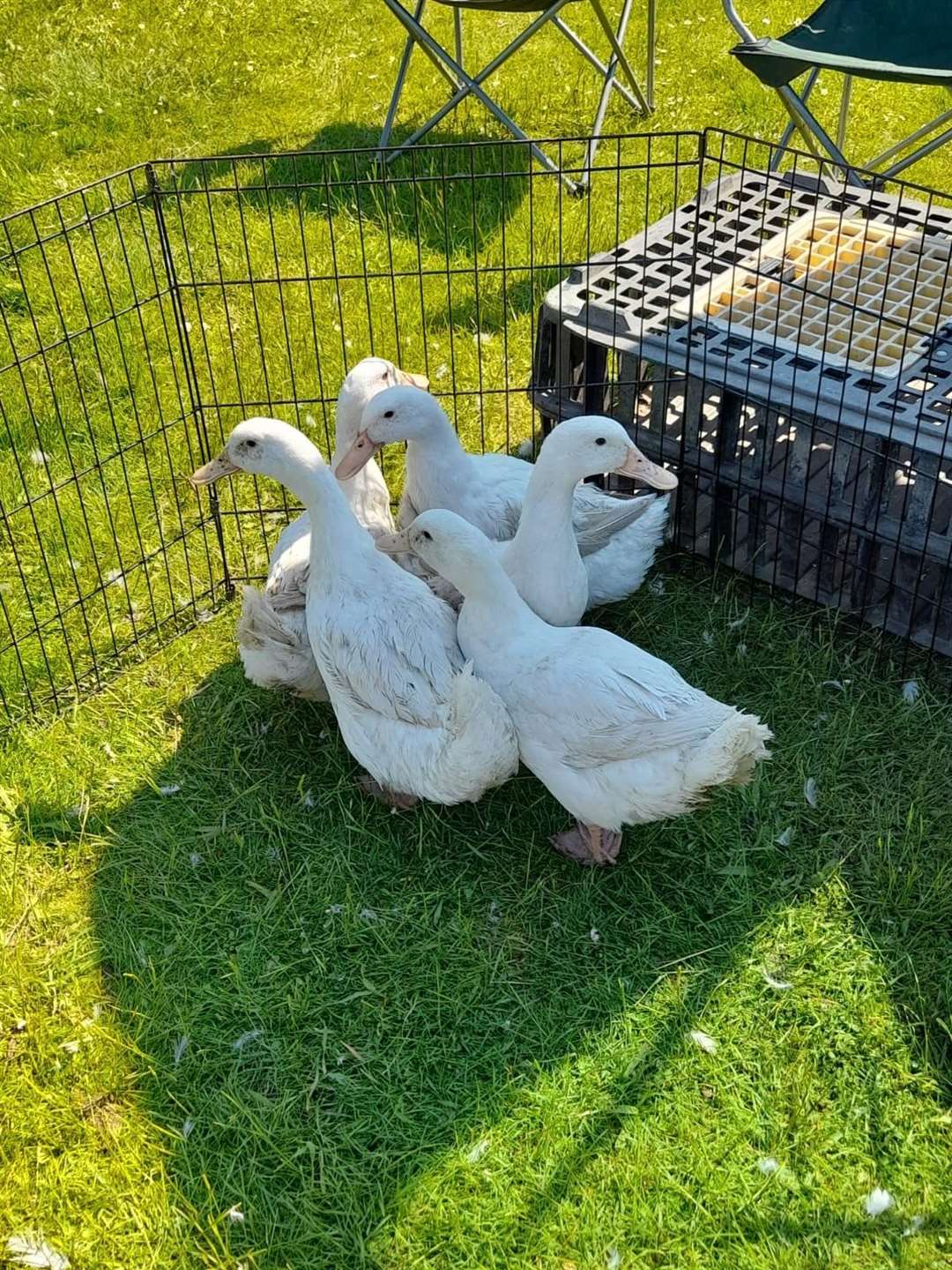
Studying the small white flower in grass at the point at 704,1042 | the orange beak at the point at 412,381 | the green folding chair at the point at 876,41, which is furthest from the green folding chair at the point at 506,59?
the small white flower in grass at the point at 704,1042

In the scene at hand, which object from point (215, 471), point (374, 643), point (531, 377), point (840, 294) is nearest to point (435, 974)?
point (374, 643)

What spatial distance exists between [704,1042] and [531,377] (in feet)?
9.47

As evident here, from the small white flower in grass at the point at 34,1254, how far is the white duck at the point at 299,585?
1.71 metres

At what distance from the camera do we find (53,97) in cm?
777

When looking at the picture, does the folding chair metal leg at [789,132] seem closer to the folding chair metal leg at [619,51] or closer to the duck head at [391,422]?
the folding chair metal leg at [619,51]

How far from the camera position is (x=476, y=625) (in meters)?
3.66

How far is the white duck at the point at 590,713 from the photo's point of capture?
3.31m

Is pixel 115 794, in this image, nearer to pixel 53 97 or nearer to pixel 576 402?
pixel 576 402

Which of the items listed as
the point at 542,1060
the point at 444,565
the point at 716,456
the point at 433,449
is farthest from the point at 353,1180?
the point at 716,456

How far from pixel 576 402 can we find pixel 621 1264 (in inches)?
120

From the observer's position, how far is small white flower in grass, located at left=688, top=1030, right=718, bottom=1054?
10.7ft

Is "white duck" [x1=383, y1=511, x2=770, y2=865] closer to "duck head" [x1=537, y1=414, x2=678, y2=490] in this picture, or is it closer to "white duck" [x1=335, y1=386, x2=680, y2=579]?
"duck head" [x1=537, y1=414, x2=678, y2=490]

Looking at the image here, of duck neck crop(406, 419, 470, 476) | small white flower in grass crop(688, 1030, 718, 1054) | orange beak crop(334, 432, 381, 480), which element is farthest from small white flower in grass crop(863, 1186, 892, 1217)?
orange beak crop(334, 432, 381, 480)

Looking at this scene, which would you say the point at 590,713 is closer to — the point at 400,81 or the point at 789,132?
the point at 789,132
